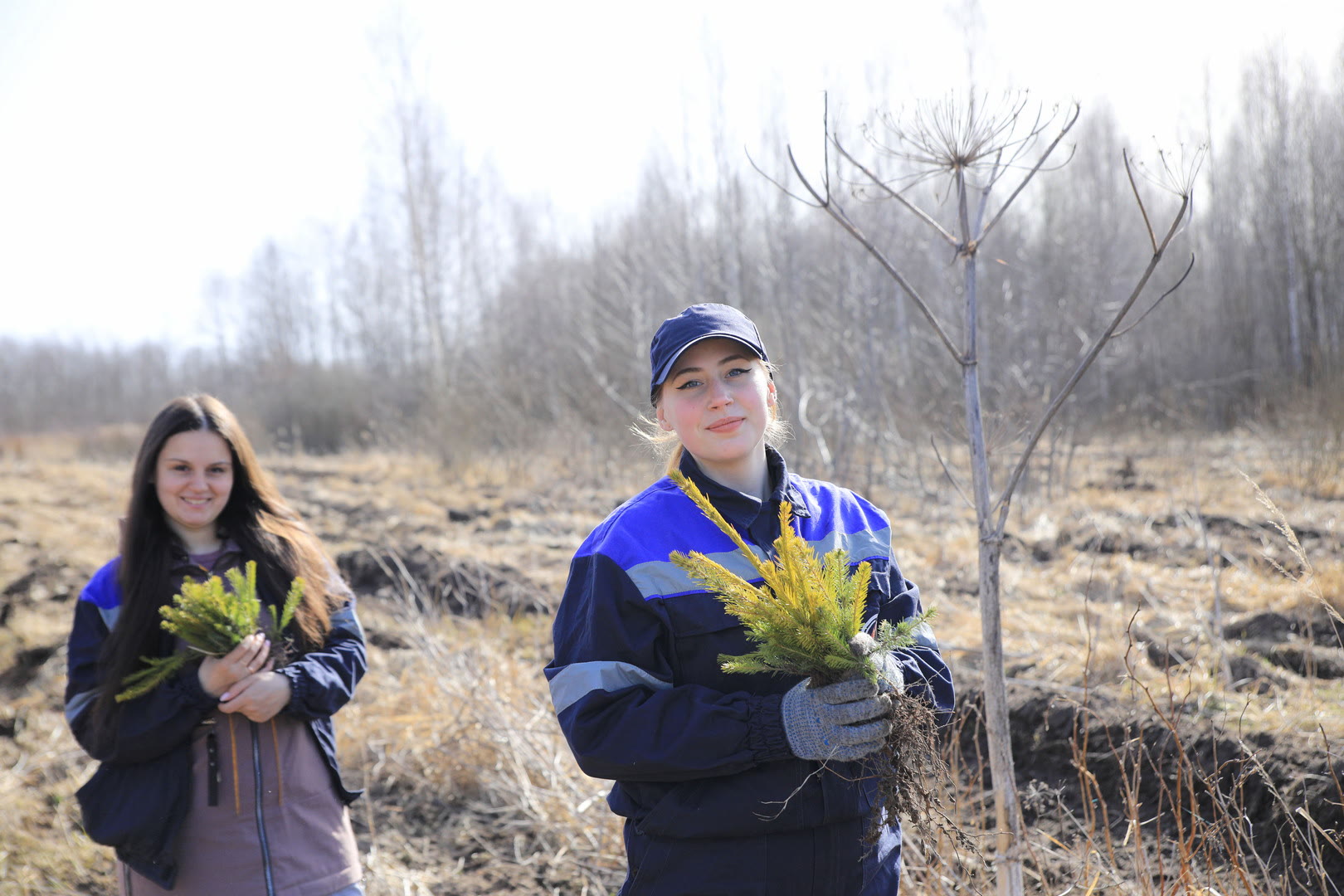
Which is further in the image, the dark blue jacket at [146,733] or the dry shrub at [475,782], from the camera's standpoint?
the dry shrub at [475,782]

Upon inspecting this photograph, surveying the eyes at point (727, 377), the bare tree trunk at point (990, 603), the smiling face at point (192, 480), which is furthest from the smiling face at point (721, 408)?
the smiling face at point (192, 480)

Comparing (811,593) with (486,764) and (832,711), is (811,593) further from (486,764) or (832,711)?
(486,764)

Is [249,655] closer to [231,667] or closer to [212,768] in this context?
[231,667]

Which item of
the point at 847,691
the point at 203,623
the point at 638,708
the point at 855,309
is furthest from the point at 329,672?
the point at 855,309

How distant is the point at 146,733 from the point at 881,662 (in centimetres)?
180

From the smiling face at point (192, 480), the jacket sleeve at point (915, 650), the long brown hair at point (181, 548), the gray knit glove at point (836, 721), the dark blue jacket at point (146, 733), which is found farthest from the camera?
the smiling face at point (192, 480)

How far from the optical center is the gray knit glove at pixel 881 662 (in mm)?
1535

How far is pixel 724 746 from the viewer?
1.56 m

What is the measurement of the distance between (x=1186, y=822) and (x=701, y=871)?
2565 mm

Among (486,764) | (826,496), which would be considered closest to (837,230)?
(486,764)

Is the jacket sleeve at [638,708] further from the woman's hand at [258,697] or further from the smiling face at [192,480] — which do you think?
the smiling face at [192,480]

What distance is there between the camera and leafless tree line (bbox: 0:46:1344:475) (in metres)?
11.6

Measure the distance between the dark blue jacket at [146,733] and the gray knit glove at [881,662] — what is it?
151 centimetres

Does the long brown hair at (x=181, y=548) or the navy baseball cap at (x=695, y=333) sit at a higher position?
the navy baseball cap at (x=695, y=333)
